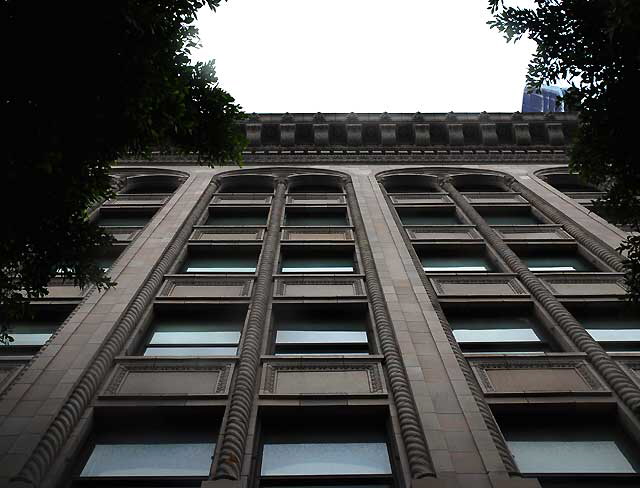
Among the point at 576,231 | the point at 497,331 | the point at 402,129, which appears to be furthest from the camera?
the point at 402,129

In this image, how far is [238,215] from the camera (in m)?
21.9

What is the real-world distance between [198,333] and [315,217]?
9.69m

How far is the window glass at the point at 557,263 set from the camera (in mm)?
17141

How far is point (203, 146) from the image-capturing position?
10.8m

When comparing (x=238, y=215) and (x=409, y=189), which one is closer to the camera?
(x=238, y=215)

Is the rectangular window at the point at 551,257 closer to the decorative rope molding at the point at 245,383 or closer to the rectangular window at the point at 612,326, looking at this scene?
the rectangular window at the point at 612,326

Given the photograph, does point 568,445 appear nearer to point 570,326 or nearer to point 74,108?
point 570,326

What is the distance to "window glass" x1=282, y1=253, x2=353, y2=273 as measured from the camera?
16609 millimetres

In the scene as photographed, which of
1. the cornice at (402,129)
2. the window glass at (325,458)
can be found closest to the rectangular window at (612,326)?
the window glass at (325,458)

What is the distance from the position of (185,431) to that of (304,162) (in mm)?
20427

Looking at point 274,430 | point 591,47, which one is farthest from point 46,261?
point 591,47

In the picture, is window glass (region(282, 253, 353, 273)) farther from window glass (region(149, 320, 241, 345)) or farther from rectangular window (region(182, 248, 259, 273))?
window glass (region(149, 320, 241, 345))

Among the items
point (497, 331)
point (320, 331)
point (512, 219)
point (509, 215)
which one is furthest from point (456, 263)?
point (320, 331)

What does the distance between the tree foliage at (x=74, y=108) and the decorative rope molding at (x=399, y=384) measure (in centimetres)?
516
